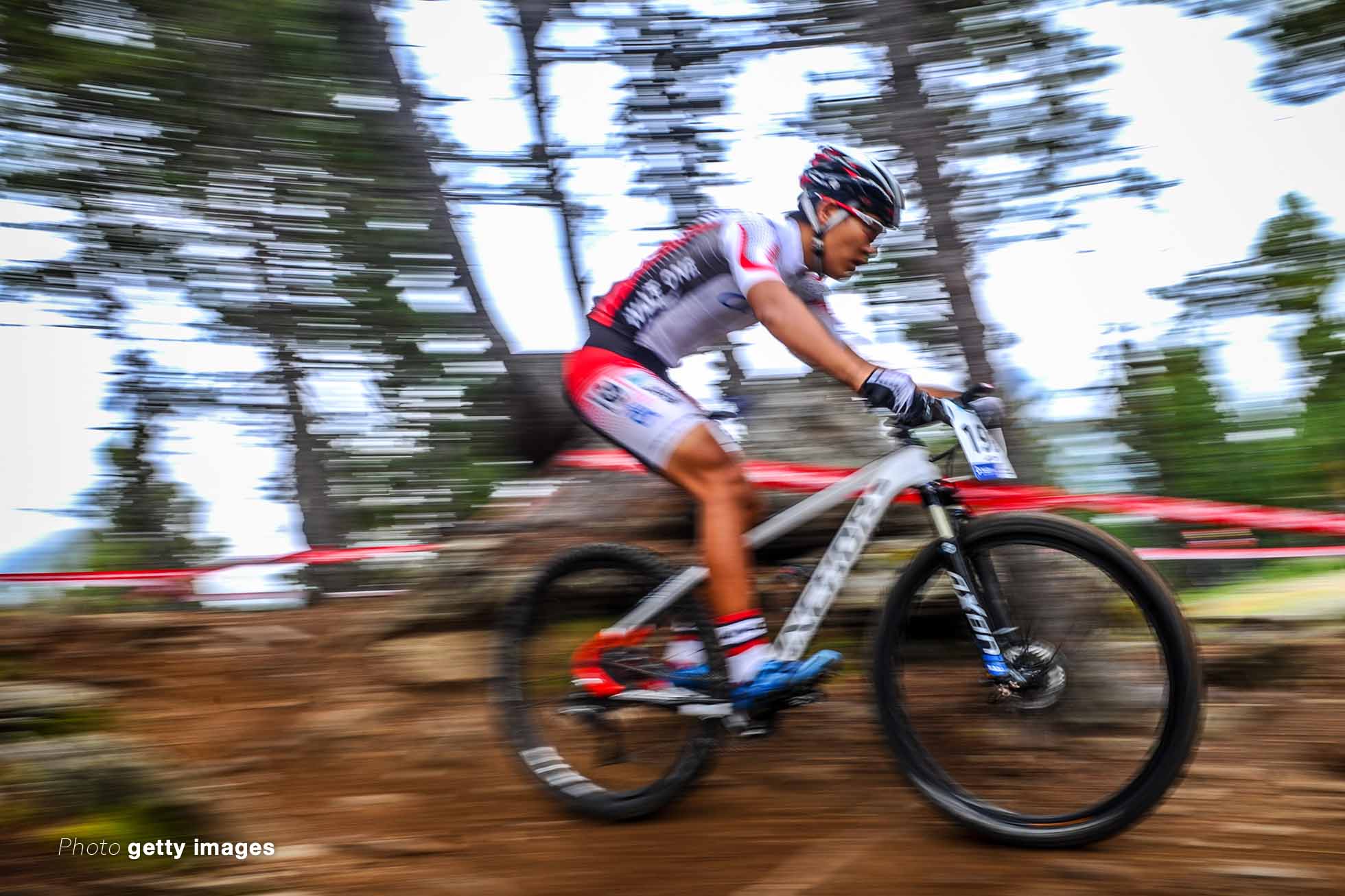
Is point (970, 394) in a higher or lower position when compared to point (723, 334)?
→ lower

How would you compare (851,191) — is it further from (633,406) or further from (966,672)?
(966,672)

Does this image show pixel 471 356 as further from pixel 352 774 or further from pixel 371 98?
A: pixel 352 774

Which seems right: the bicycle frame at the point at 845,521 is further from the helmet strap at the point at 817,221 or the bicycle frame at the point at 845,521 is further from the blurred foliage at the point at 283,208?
the blurred foliage at the point at 283,208

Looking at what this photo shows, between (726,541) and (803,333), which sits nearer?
(803,333)

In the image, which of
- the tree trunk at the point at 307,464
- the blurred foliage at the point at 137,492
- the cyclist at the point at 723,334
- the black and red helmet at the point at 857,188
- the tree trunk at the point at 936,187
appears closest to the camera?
the cyclist at the point at 723,334

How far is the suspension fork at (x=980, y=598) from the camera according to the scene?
2.87 meters

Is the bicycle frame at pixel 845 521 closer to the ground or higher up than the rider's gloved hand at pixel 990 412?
closer to the ground

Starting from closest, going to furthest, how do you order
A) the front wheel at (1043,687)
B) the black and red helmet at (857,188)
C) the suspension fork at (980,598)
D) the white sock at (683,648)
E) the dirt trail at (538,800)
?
the front wheel at (1043,687) → the dirt trail at (538,800) → the suspension fork at (980,598) → the black and red helmet at (857,188) → the white sock at (683,648)

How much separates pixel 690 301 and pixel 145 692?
3115 millimetres

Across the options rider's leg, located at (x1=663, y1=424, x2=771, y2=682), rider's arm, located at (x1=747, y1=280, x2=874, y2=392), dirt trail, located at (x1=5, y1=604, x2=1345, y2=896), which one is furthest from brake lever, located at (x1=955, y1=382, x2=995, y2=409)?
dirt trail, located at (x1=5, y1=604, x2=1345, y2=896)

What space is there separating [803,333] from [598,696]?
56.6 inches

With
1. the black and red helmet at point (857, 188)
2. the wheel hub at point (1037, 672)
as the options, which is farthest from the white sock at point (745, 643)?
the black and red helmet at point (857, 188)

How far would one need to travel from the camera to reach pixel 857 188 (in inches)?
128

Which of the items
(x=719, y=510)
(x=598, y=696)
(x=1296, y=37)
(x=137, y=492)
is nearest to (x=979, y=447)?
(x=719, y=510)
